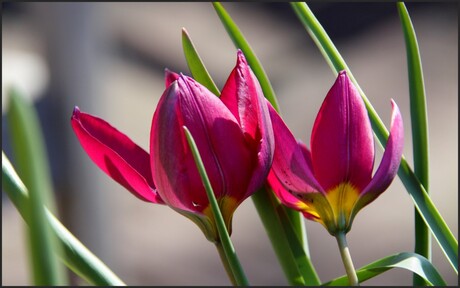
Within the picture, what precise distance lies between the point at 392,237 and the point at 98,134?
188 centimetres

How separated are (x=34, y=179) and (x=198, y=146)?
3.7 inches

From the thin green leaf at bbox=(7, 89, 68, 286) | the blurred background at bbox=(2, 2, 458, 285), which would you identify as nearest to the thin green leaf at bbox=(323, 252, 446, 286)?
the thin green leaf at bbox=(7, 89, 68, 286)

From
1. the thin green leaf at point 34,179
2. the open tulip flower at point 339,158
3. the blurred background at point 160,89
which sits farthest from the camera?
the blurred background at point 160,89

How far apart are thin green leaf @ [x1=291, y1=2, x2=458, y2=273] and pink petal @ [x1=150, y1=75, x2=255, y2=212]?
0.06 m

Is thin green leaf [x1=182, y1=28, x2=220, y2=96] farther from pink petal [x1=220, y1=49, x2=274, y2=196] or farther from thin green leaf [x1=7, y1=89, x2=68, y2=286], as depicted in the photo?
thin green leaf [x1=7, y1=89, x2=68, y2=286]

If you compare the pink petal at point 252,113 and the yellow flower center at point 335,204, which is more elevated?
the pink petal at point 252,113

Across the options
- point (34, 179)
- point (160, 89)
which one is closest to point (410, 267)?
point (34, 179)

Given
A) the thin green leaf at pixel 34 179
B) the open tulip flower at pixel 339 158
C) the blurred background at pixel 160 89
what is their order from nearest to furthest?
the thin green leaf at pixel 34 179, the open tulip flower at pixel 339 158, the blurred background at pixel 160 89

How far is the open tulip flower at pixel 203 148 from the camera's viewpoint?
215 mm

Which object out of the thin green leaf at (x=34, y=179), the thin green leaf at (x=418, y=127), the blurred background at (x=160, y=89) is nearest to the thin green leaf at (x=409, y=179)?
the thin green leaf at (x=418, y=127)

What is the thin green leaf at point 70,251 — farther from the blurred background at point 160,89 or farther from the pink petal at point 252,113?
the blurred background at point 160,89

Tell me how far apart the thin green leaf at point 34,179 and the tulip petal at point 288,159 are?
98 millimetres

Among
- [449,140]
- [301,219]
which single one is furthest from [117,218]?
[301,219]

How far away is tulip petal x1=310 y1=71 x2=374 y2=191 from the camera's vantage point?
0.76 feet
